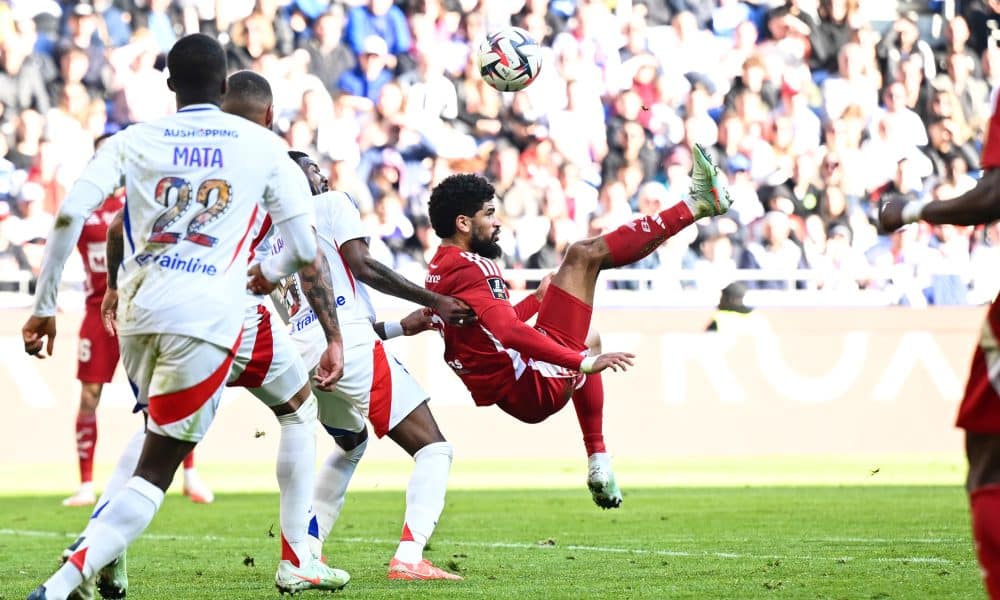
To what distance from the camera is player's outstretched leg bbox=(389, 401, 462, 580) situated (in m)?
6.90

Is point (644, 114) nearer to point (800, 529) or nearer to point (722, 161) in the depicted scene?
point (722, 161)

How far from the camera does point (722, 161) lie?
17672 millimetres

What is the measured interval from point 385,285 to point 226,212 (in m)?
1.92

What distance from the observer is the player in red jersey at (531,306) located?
7.50 meters

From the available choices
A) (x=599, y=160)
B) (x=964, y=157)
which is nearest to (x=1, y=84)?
(x=599, y=160)

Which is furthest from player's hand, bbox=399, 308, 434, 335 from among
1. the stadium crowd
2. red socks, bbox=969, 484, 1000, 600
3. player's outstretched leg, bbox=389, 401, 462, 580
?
the stadium crowd

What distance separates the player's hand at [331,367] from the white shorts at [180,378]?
72 centimetres

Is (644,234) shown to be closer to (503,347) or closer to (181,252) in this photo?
(503,347)

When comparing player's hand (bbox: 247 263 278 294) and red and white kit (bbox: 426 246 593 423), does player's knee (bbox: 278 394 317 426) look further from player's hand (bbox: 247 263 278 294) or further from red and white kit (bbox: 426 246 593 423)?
red and white kit (bbox: 426 246 593 423)

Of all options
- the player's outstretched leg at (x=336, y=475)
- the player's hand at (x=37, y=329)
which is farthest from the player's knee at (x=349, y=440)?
the player's hand at (x=37, y=329)

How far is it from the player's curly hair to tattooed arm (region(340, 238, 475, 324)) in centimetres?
39

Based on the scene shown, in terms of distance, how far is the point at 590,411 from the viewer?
830 cm

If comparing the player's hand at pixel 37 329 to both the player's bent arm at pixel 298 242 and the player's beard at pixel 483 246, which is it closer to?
the player's bent arm at pixel 298 242

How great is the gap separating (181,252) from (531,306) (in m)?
3.62
